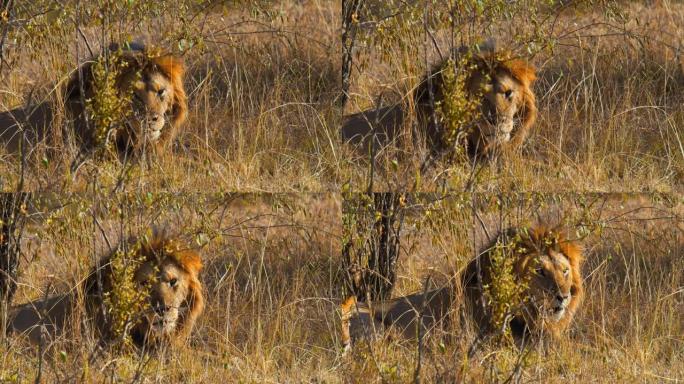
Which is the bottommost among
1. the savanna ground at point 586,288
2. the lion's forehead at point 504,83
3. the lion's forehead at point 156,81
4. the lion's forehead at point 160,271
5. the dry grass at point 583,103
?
the savanna ground at point 586,288

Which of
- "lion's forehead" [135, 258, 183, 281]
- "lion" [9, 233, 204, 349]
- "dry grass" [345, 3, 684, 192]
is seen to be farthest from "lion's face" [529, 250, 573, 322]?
"lion's forehead" [135, 258, 183, 281]

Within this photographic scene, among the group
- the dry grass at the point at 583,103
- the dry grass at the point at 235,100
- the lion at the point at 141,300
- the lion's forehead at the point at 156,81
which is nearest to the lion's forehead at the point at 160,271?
the lion at the point at 141,300

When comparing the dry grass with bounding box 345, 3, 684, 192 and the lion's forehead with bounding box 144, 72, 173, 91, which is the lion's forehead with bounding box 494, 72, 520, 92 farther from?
the lion's forehead with bounding box 144, 72, 173, 91

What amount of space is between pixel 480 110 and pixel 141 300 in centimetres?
267

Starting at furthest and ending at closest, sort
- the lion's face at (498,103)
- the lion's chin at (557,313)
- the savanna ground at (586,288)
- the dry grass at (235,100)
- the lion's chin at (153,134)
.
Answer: the lion's face at (498,103) < the lion's chin at (153,134) < the dry grass at (235,100) < the lion's chin at (557,313) < the savanna ground at (586,288)

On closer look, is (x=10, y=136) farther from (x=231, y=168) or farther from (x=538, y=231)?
(x=538, y=231)

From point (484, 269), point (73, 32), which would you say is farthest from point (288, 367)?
point (73, 32)

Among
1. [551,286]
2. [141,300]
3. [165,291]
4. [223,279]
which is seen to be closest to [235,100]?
[223,279]

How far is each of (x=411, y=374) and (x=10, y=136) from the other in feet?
10.7

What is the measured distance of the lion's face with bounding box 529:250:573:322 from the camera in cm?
948

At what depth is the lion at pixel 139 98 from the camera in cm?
990

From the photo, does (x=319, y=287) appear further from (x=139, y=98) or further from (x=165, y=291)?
(x=139, y=98)

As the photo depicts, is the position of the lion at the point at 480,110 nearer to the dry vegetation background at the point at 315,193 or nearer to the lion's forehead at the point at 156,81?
the dry vegetation background at the point at 315,193

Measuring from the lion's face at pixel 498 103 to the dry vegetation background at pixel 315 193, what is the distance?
0.79 feet
